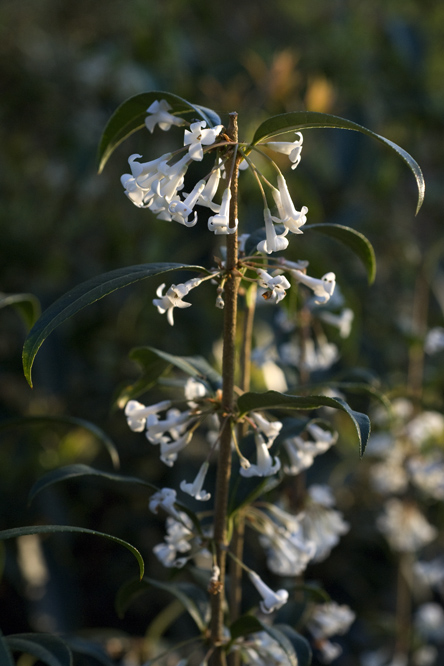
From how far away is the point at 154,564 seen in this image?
168cm

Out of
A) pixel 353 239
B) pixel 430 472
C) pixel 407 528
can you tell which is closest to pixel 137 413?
pixel 353 239

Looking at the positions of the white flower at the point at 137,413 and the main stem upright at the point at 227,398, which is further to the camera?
the white flower at the point at 137,413

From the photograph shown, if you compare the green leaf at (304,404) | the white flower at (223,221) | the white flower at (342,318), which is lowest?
the green leaf at (304,404)

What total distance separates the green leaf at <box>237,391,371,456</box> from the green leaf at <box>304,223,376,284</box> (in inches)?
7.6

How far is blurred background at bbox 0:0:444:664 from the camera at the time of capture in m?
1.63

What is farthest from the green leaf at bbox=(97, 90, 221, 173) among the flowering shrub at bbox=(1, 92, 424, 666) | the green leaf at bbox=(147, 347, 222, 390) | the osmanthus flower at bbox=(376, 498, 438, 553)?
the osmanthus flower at bbox=(376, 498, 438, 553)

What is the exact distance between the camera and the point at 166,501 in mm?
646

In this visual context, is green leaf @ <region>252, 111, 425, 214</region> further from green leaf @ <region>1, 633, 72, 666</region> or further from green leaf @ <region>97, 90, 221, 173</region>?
green leaf @ <region>1, 633, 72, 666</region>

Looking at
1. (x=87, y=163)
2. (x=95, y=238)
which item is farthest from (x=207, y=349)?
(x=95, y=238)

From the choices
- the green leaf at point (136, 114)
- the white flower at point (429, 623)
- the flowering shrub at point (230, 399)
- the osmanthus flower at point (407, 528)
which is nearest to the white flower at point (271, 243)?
the flowering shrub at point (230, 399)

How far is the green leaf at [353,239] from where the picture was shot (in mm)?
683

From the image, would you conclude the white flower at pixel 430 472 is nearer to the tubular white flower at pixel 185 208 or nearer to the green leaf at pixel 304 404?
the green leaf at pixel 304 404

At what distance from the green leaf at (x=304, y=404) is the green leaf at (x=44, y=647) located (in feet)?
0.95

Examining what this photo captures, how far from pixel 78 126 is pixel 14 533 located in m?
1.99
